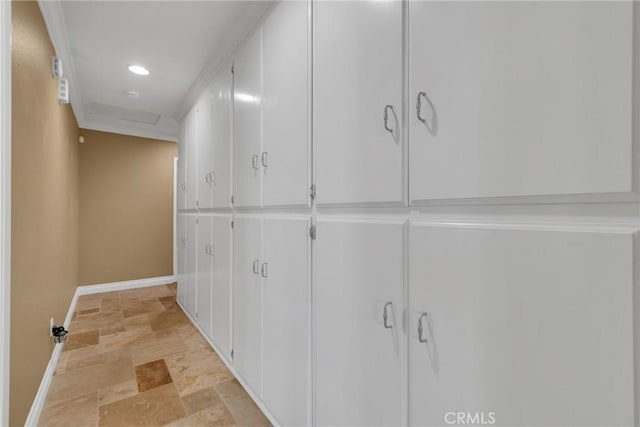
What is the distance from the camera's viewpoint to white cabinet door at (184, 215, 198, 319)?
2.95m

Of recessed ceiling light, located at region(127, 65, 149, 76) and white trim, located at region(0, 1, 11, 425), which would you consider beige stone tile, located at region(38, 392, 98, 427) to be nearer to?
white trim, located at region(0, 1, 11, 425)

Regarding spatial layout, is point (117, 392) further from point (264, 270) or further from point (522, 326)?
point (522, 326)

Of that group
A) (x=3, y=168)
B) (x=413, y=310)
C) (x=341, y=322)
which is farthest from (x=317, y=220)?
(x=3, y=168)

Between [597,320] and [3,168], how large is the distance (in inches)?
74.9

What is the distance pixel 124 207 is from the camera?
4309mm

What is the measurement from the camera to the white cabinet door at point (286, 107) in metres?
1.30

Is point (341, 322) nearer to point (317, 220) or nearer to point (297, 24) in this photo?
point (317, 220)

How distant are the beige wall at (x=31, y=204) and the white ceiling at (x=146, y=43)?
9.0 inches

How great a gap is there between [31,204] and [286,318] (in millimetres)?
1598

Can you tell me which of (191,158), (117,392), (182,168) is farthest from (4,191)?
(182,168)

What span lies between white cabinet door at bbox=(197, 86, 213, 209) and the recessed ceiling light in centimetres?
48

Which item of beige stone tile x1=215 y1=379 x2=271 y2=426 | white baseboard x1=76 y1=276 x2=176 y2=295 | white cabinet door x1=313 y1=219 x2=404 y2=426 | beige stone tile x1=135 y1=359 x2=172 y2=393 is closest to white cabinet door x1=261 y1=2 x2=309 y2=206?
white cabinet door x1=313 y1=219 x2=404 y2=426

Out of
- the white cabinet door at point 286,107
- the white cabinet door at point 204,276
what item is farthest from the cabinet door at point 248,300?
the white cabinet door at point 204,276

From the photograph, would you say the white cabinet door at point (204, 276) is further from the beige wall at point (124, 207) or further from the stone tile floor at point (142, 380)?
the beige wall at point (124, 207)
